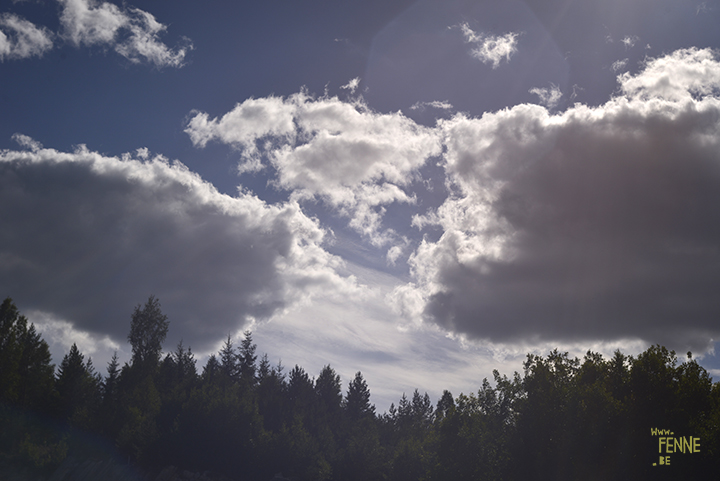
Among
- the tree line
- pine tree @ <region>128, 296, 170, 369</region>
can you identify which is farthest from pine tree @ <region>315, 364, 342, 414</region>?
pine tree @ <region>128, 296, 170, 369</region>

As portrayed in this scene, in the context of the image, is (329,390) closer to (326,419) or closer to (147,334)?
(326,419)

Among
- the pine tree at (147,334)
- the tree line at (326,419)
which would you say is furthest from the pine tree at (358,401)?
the pine tree at (147,334)

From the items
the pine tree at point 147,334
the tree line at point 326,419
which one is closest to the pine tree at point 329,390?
the tree line at point 326,419

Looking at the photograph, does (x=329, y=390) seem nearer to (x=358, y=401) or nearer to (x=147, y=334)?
(x=358, y=401)

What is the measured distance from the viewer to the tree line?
37.9 m

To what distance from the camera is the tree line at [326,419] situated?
1494 inches

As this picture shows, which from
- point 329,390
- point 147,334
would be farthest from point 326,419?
point 147,334

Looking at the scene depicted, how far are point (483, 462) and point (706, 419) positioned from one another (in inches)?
846

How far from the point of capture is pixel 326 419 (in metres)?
104

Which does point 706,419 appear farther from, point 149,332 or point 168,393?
point 149,332

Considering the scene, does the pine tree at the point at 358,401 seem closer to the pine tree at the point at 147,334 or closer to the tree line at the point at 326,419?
the tree line at the point at 326,419

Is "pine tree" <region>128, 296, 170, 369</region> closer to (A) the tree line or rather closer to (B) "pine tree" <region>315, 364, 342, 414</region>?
(A) the tree line

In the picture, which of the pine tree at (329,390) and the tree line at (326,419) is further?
the pine tree at (329,390)

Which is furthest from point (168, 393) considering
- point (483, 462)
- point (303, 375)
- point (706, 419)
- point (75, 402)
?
point (706, 419)
